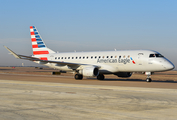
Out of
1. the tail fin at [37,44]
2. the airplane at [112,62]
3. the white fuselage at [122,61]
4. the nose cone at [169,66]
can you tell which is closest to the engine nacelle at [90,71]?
the airplane at [112,62]

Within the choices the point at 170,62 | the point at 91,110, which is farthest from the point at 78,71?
the point at 91,110

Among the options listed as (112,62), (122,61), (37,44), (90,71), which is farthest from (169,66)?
(37,44)

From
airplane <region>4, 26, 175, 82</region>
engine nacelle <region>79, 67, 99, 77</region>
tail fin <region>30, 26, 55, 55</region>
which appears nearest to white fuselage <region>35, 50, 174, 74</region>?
airplane <region>4, 26, 175, 82</region>

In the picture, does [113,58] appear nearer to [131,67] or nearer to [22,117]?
[131,67]

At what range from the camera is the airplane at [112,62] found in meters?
30.2

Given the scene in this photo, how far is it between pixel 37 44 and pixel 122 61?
55.7ft

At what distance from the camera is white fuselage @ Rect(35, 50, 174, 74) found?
30.0 m

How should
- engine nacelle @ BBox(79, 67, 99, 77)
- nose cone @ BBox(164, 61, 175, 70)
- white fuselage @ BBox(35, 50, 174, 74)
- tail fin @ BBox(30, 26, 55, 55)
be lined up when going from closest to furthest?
nose cone @ BBox(164, 61, 175, 70) < white fuselage @ BBox(35, 50, 174, 74) < engine nacelle @ BBox(79, 67, 99, 77) < tail fin @ BBox(30, 26, 55, 55)

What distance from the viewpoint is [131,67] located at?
31.8 m

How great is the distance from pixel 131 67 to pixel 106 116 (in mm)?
23728

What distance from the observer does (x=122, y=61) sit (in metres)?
32.4

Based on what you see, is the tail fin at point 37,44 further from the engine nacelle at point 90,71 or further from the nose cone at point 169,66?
the nose cone at point 169,66

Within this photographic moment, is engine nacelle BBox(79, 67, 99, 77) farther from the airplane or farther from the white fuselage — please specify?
the white fuselage

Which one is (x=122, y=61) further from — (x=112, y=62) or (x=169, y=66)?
(x=169, y=66)
